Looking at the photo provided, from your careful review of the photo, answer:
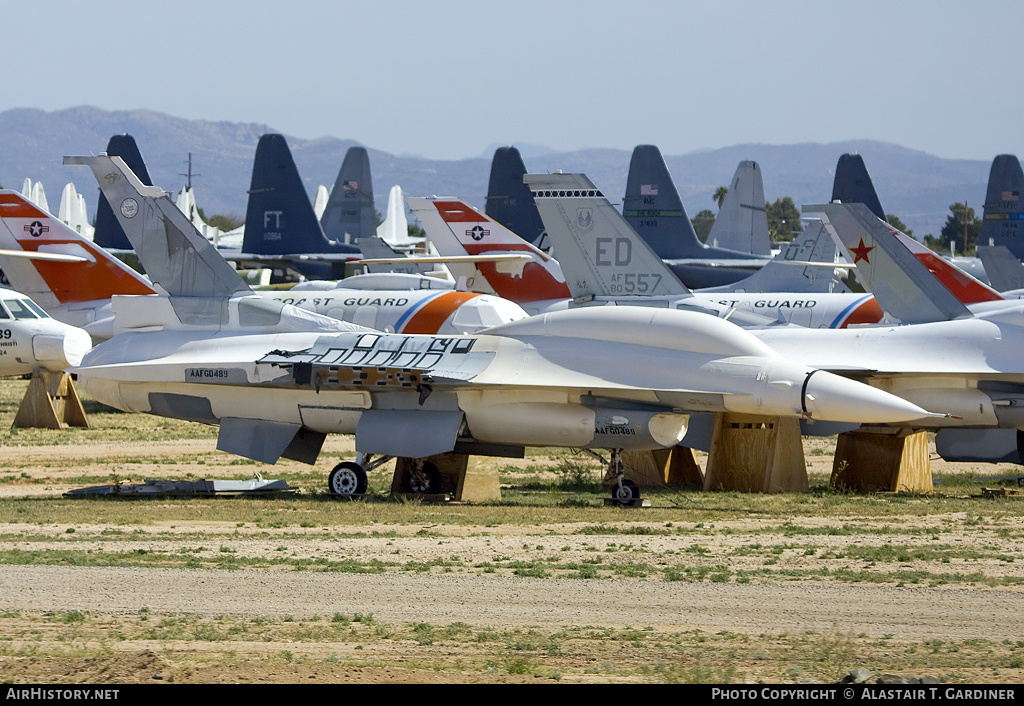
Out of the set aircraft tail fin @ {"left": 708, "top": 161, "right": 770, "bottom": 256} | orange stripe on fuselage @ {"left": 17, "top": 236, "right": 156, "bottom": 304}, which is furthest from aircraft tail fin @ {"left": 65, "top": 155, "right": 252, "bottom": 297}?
aircraft tail fin @ {"left": 708, "top": 161, "right": 770, "bottom": 256}

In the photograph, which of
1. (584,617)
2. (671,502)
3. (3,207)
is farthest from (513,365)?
(3,207)

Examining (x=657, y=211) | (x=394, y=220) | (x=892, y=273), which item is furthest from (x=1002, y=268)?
(x=394, y=220)

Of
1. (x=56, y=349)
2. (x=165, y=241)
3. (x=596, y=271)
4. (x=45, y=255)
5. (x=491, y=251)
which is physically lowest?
(x=56, y=349)

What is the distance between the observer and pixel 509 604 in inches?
404

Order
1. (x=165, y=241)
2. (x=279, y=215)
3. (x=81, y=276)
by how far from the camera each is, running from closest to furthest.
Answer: (x=165, y=241)
(x=81, y=276)
(x=279, y=215)

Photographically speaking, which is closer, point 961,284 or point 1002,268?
point 961,284

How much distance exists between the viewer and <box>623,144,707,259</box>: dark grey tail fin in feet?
148

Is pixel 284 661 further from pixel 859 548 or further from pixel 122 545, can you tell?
pixel 859 548

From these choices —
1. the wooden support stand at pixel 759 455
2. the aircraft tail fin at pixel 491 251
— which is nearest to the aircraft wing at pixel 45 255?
the aircraft tail fin at pixel 491 251

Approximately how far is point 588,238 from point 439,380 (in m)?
7.01

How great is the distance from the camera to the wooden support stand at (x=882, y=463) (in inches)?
746

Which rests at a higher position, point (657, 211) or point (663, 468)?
point (657, 211)

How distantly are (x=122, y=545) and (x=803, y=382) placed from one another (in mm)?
7963

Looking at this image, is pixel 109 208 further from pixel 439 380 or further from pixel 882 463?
pixel 882 463
